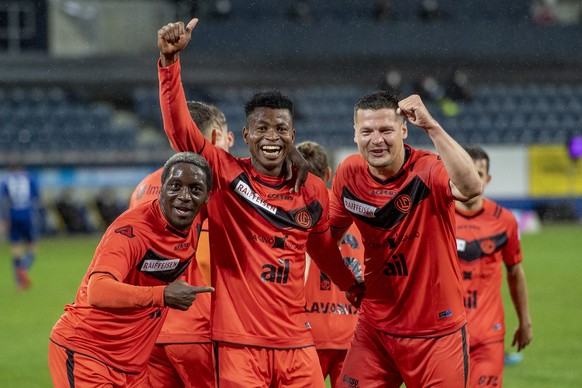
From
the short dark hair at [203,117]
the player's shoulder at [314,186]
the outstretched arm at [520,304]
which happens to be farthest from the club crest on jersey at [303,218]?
the outstretched arm at [520,304]

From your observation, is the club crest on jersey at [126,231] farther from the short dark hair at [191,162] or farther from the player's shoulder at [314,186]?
the player's shoulder at [314,186]

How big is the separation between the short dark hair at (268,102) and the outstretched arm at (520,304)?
105 inches

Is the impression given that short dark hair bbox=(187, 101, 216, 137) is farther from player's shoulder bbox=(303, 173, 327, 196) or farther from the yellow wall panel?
the yellow wall panel

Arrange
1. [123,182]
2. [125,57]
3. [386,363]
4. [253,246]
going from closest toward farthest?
[253,246] → [386,363] → [123,182] → [125,57]

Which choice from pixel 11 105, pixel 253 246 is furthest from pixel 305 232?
pixel 11 105

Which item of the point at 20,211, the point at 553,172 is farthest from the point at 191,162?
the point at 553,172

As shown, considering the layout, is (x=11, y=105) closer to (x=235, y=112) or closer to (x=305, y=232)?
(x=235, y=112)

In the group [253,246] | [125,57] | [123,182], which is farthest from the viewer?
[125,57]

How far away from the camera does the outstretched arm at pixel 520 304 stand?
662 cm

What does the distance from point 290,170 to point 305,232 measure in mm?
358

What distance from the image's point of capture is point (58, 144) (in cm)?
2645

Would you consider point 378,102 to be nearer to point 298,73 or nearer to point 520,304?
point 520,304

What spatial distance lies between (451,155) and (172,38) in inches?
61.4

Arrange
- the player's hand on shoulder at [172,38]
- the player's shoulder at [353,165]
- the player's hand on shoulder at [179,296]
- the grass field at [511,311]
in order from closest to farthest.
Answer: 1. the player's hand on shoulder at [179,296]
2. the player's hand on shoulder at [172,38]
3. the player's shoulder at [353,165]
4. the grass field at [511,311]
